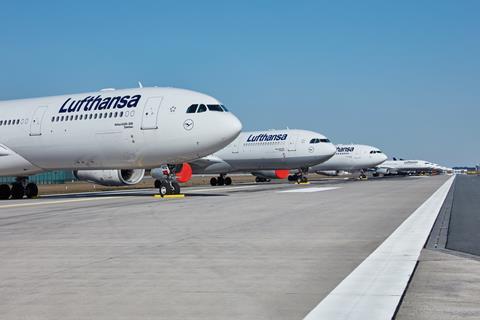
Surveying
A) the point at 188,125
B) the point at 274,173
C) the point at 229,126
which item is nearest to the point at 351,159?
the point at 274,173

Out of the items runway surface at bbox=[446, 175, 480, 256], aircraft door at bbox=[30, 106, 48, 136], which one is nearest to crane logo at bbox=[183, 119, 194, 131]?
aircraft door at bbox=[30, 106, 48, 136]

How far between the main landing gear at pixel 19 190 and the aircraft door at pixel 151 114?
8.16 metres

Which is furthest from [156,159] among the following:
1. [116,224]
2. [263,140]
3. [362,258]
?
[263,140]

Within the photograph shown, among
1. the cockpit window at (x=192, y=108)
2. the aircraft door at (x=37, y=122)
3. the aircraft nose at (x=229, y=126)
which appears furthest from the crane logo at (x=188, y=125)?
the aircraft door at (x=37, y=122)

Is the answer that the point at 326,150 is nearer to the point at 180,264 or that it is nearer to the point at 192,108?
the point at 192,108

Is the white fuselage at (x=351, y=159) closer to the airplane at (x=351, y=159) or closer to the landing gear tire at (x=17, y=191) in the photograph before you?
the airplane at (x=351, y=159)

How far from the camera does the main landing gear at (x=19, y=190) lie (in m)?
28.3

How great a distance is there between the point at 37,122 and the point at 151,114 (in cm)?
569

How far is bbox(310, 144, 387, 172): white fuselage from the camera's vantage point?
67.0m

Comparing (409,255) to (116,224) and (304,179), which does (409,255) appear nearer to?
(116,224)

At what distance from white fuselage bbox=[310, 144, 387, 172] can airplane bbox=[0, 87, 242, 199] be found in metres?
42.3

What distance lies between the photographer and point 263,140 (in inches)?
1978

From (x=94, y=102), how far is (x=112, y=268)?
1966 cm

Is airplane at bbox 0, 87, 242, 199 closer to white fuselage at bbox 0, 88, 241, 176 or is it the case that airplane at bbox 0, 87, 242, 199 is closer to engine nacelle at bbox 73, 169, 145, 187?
white fuselage at bbox 0, 88, 241, 176
